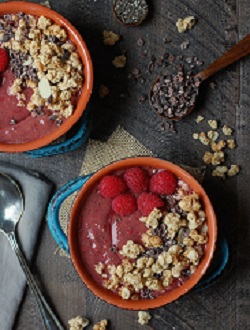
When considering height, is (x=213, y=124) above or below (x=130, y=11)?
below

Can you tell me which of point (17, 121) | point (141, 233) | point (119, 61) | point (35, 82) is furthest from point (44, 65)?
point (141, 233)

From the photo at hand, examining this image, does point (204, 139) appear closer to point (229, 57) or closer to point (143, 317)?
point (229, 57)

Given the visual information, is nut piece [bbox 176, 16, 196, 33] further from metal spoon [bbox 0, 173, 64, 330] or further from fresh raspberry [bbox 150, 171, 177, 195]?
metal spoon [bbox 0, 173, 64, 330]

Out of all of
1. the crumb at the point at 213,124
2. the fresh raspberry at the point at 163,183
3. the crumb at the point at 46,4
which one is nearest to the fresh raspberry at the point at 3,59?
the crumb at the point at 46,4

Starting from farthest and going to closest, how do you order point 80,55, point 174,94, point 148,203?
point 174,94
point 80,55
point 148,203

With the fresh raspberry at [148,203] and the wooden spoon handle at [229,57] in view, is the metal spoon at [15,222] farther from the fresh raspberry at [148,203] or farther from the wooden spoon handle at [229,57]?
the wooden spoon handle at [229,57]
